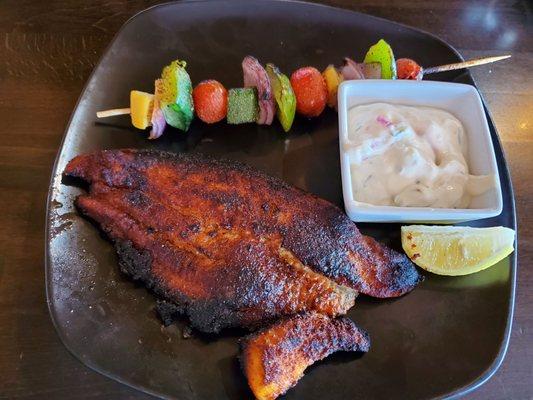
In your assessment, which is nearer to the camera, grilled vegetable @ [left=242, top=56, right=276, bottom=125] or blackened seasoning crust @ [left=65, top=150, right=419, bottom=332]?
blackened seasoning crust @ [left=65, top=150, right=419, bottom=332]

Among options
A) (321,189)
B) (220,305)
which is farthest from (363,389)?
(321,189)

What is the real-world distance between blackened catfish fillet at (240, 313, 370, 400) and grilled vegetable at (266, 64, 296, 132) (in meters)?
1.06

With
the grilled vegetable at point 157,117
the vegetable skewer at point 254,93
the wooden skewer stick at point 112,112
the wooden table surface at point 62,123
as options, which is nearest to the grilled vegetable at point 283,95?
the vegetable skewer at point 254,93

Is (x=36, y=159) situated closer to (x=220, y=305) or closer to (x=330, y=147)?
(x=220, y=305)

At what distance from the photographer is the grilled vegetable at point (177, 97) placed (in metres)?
2.56

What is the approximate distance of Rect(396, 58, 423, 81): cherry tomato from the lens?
9.13 feet

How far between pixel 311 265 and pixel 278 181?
0.49 metres

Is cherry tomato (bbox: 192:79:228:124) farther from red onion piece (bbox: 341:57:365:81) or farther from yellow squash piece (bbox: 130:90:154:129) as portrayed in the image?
red onion piece (bbox: 341:57:365:81)

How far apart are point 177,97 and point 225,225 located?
73 cm

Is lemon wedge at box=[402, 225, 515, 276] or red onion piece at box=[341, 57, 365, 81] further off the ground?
red onion piece at box=[341, 57, 365, 81]

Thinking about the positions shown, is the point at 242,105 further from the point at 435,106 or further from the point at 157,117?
the point at 435,106

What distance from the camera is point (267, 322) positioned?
2.17 meters

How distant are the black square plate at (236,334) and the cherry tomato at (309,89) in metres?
0.13

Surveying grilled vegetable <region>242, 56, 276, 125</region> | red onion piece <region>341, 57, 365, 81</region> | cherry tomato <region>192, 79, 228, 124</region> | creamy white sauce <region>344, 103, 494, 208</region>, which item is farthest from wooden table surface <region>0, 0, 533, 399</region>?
grilled vegetable <region>242, 56, 276, 125</region>
